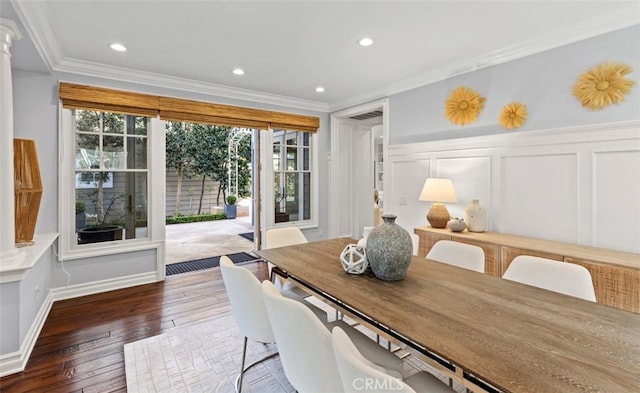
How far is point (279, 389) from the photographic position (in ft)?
6.23

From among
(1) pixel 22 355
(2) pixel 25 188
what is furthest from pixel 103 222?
(1) pixel 22 355

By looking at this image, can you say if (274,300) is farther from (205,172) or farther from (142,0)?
(205,172)

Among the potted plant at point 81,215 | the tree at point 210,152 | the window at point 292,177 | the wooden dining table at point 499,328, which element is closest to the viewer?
the wooden dining table at point 499,328

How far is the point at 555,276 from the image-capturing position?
1679 millimetres

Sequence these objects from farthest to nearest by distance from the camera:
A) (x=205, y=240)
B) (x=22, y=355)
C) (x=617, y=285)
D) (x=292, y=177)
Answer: (x=205, y=240) < (x=292, y=177) < (x=22, y=355) < (x=617, y=285)

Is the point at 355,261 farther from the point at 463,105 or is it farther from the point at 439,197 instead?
the point at 463,105

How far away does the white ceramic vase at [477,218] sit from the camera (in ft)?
10.1

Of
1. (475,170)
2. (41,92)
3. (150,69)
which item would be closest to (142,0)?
(150,69)

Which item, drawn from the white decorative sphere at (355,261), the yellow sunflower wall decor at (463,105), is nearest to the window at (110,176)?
the white decorative sphere at (355,261)

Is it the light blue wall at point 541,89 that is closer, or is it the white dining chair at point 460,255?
the white dining chair at point 460,255

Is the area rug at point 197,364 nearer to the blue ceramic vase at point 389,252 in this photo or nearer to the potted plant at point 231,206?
the blue ceramic vase at point 389,252

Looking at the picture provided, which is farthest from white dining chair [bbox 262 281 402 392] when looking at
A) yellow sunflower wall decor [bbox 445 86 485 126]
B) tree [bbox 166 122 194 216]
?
tree [bbox 166 122 194 216]

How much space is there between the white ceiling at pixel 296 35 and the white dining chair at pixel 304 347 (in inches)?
82.6

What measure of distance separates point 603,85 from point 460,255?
1.86 meters
